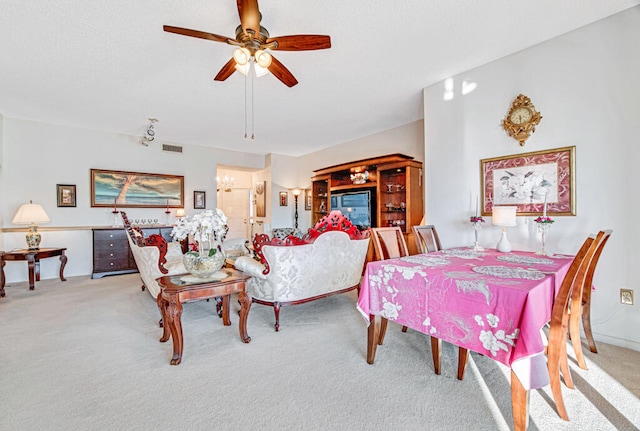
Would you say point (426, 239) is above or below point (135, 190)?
below

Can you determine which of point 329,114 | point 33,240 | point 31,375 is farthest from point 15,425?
point 329,114

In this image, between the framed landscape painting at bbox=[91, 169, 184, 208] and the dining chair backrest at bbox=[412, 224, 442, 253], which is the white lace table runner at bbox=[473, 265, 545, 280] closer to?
the dining chair backrest at bbox=[412, 224, 442, 253]

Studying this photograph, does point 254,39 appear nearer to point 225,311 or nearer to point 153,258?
point 153,258

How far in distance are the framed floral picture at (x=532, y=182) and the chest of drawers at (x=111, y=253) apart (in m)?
5.82

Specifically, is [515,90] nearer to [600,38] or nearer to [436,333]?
[600,38]

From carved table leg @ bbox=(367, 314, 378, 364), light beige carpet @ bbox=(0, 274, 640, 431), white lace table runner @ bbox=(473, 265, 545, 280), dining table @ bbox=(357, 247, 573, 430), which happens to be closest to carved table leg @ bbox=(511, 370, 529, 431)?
dining table @ bbox=(357, 247, 573, 430)

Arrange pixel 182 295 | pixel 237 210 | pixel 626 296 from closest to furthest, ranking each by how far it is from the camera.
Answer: pixel 182 295 < pixel 626 296 < pixel 237 210

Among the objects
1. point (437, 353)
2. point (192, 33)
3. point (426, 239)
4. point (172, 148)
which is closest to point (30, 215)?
point (172, 148)

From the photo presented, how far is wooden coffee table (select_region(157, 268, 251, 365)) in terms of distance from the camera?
221 cm

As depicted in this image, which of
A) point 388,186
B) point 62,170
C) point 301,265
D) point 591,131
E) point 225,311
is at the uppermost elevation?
point 62,170

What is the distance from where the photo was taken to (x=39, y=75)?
132 inches

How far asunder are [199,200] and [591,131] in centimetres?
675

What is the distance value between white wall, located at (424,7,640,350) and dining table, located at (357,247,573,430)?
29.0 inches

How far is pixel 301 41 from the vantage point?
2.26m
